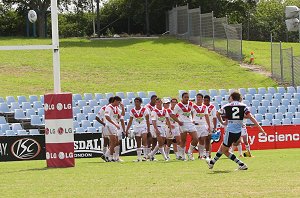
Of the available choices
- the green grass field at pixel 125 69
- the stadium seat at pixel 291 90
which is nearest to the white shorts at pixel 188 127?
the stadium seat at pixel 291 90

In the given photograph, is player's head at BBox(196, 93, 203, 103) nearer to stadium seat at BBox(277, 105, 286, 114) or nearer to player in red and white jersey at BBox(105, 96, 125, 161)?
player in red and white jersey at BBox(105, 96, 125, 161)

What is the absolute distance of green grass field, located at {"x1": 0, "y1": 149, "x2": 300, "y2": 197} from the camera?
543 inches

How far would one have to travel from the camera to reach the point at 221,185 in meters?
14.7

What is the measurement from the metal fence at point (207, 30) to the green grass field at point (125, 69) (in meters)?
0.84

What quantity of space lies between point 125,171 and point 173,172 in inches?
58.2

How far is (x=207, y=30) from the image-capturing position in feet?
183

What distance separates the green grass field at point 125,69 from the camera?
147 feet

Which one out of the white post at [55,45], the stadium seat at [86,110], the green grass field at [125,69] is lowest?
the stadium seat at [86,110]

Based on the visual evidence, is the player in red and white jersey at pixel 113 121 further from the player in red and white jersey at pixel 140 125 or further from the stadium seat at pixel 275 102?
the stadium seat at pixel 275 102

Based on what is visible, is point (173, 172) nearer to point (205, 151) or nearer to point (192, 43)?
point (205, 151)

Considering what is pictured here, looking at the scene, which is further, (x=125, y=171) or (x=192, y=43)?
(x=192, y=43)

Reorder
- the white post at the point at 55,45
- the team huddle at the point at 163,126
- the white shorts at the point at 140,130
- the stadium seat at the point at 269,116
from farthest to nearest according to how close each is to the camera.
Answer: the stadium seat at the point at 269,116 → the white shorts at the point at 140,130 → the team huddle at the point at 163,126 → the white post at the point at 55,45

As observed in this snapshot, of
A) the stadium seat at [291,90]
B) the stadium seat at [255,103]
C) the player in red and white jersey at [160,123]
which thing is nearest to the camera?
the player in red and white jersey at [160,123]

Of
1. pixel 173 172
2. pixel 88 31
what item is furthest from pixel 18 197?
pixel 88 31
